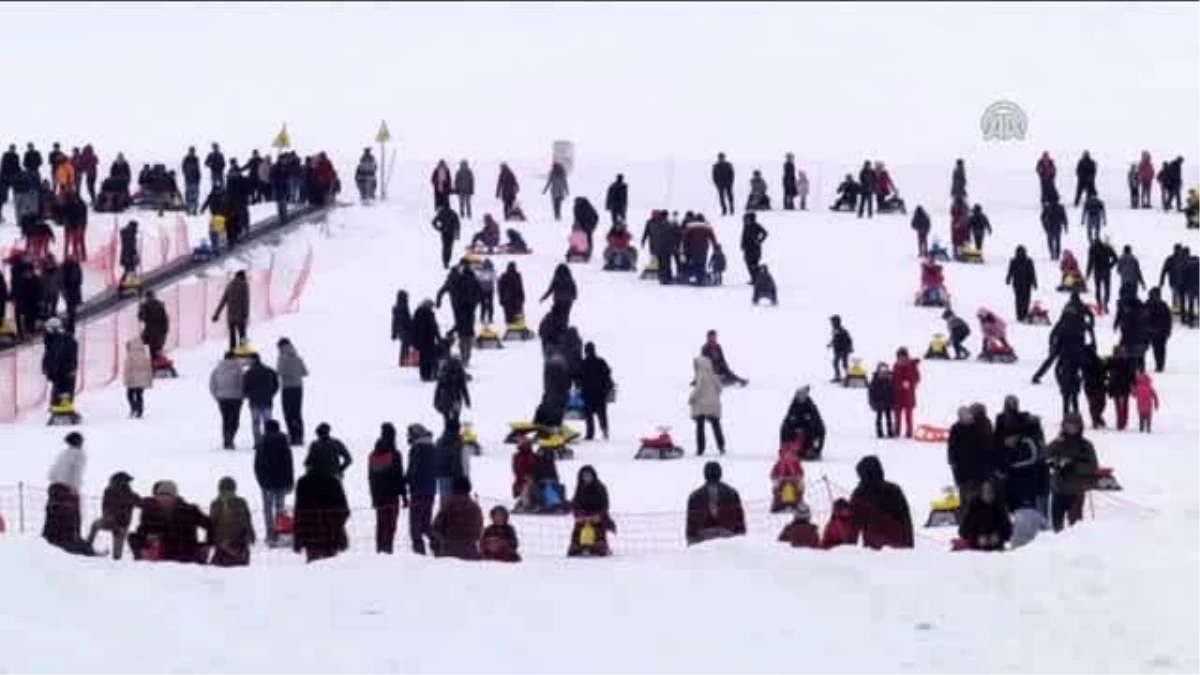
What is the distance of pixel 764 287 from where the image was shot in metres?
38.4

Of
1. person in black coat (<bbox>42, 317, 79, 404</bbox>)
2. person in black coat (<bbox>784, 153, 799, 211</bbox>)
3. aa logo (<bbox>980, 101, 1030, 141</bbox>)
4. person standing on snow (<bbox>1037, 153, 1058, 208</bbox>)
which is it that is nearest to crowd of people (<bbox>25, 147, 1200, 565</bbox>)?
person in black coat (<bbox>42, 317, 79, 404</bbox>)

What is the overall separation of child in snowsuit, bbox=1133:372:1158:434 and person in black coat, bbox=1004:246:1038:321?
25.8ft

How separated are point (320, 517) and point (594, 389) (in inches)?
331

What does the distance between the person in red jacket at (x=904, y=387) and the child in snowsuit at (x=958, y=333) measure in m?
5.35

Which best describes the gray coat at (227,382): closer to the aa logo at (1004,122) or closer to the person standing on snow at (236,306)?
the person standing on snow at (236,306)

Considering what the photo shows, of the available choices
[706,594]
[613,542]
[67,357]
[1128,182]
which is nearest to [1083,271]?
[1128,182]

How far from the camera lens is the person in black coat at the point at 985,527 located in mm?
18125

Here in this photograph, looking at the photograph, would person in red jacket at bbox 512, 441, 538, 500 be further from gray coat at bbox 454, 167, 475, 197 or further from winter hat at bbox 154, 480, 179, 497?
gray coat at bbox 454, 167, 475, 197

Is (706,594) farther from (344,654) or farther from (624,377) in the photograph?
(624,377)

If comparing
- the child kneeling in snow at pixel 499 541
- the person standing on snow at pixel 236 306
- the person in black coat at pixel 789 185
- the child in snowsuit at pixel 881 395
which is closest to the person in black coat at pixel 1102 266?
the person in black coat at pixel 789 185

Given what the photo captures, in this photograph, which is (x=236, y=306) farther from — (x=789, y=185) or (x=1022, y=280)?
(x=789, y=185)

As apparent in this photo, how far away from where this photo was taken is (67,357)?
28.1 metres

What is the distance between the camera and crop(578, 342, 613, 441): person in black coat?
2750 centimetres

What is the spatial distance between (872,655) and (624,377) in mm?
18446
